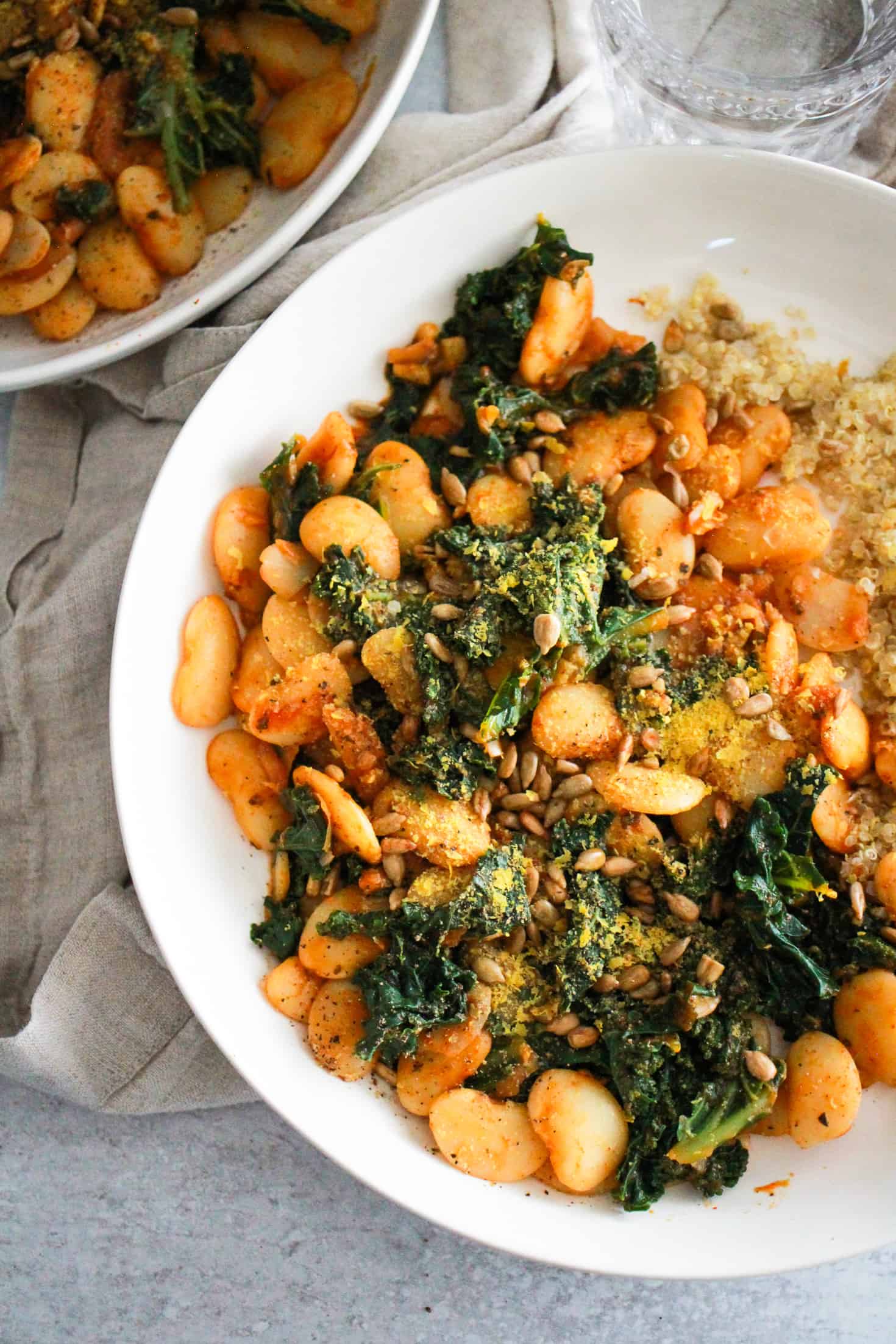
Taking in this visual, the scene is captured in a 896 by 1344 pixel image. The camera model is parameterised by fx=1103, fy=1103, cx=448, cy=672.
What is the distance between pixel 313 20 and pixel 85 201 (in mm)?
487

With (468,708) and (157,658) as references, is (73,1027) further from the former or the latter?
(468,708)

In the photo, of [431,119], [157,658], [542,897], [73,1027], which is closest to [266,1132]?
[73,1027]

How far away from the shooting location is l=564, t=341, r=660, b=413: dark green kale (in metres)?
1.72

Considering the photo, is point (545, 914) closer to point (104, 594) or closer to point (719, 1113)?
point (719, 1113)

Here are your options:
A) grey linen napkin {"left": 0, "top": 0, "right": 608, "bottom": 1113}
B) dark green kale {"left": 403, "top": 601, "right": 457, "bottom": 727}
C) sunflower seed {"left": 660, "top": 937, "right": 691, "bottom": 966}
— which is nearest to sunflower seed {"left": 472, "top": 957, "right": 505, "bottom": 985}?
sunflower seed {"left": 660, "top": 937, "right": 691, "bottom": 966}

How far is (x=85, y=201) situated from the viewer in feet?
5.80

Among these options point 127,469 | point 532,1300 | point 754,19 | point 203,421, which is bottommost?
point 532,1300

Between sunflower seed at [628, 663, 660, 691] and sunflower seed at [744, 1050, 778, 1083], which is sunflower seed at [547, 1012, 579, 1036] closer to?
sunflower seed at [744, 1050, 778, 1083]

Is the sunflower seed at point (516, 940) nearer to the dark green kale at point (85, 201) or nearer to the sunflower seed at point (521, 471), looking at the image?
the sunflower seed at point (521, 471)

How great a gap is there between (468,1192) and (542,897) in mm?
435

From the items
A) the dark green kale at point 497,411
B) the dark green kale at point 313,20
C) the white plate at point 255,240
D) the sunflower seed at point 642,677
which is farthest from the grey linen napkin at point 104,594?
the sunflower seed at point 642,677

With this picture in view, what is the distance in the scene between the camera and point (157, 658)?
167 cm

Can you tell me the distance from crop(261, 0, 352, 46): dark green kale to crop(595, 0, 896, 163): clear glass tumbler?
19.6 inches

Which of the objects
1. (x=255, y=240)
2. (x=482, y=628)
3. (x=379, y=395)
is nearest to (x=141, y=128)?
(x=255, y=240)
